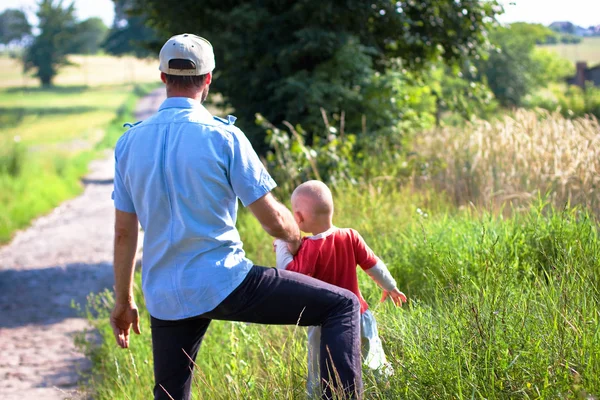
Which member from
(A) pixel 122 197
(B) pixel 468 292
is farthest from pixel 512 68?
(A) pixel 122 197

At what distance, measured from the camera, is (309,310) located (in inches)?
123

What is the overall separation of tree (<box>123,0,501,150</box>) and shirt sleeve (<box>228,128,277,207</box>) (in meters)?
A: 7.21

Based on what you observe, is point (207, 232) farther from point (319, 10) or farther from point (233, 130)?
point (319, 10)

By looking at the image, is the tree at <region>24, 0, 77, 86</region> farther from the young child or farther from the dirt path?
the young child

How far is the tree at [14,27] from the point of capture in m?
85.9

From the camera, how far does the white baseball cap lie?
3113 mm

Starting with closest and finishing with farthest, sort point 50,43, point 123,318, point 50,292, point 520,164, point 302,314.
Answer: point 302,314
point 123,318
point 520,164
point 50,292
point 50,43

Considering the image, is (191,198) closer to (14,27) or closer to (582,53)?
(582,53)

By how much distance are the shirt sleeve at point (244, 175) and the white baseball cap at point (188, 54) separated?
12.6 inches

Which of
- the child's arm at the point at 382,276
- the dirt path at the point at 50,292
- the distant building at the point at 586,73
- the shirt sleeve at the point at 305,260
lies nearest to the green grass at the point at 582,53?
the distant building at the point at 586,73

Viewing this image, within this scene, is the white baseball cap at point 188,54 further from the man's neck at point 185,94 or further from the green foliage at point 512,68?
the green foliage at point 512,68

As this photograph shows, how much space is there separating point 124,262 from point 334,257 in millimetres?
926

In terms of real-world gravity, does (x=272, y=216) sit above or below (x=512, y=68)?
above

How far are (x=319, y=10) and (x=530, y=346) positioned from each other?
7969mm
